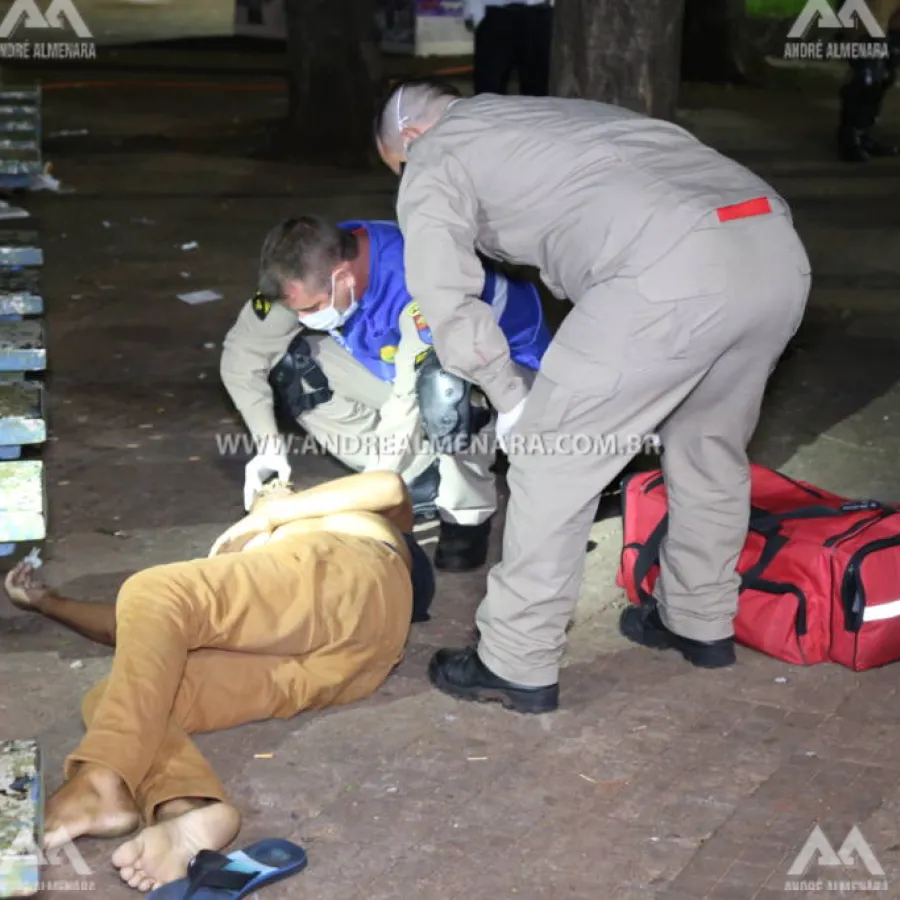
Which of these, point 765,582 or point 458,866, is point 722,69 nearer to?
point 765,582

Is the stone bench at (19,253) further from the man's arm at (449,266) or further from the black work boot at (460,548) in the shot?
the man's arm at (449,266)

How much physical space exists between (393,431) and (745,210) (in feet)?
5.25

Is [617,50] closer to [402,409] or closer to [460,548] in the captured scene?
[402,409]

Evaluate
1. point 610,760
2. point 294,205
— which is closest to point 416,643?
point 610,760

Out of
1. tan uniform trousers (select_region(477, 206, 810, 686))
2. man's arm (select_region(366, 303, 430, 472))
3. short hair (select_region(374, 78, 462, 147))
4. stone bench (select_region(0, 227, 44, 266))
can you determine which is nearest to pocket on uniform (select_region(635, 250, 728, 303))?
tan uniform trousers (select_region(477, 206, 810, 686))

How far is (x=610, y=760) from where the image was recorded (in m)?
3.67

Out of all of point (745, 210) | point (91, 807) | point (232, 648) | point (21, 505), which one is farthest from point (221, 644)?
point (745, 210)

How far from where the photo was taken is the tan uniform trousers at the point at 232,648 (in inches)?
129

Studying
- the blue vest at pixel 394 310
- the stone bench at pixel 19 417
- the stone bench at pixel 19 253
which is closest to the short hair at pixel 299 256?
the blue vest at pixel 394 310

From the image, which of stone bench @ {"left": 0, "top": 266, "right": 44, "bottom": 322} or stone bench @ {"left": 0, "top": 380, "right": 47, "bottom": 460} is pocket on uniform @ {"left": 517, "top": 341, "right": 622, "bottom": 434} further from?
stone bench @ {"left": 0, "top": 266, "right": 44, "bottom": 322}

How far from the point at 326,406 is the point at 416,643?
1.15m

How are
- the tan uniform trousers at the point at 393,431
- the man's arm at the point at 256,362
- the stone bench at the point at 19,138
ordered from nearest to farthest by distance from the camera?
the tan uniform trousers at the point at 393,431
the man's arm at the point at 256,362
the stone bench at the point at 19,138

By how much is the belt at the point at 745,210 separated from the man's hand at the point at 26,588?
1955 millimetres

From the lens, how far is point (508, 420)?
3.71m
